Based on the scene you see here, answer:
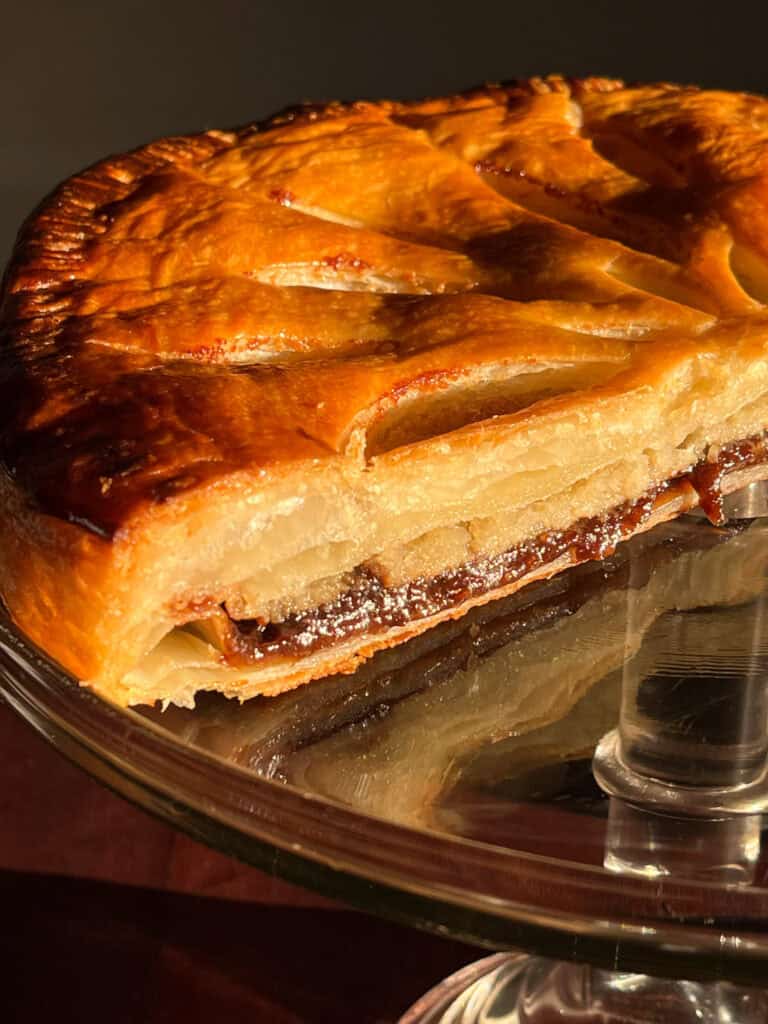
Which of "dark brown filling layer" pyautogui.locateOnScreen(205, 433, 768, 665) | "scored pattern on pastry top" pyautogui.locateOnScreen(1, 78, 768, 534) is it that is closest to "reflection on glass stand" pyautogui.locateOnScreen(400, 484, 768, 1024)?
"dark brown filling layer" pyautogui.locateOnScreen(205, 433, 768, 665)

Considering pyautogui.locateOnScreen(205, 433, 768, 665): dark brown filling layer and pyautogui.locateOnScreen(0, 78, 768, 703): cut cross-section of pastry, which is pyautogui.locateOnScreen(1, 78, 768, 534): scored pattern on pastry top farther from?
pyautogui.locateOnScreen(205, 433, 768, 665): dark brown filling layer

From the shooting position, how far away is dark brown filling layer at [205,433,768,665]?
3.92 ft

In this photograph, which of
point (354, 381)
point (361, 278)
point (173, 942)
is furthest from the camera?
point (173, 942)

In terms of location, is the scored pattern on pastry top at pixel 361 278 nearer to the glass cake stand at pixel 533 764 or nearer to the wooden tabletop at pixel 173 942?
the glass cake stand at pixel 533 764

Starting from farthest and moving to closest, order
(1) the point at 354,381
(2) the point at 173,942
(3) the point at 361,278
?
(2) the point at 173,942, (3) the point at 361,278, (1) the point at 354,381

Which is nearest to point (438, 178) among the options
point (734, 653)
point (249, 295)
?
point (249, 295)

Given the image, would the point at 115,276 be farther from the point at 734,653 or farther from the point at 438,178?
the point at 734,653

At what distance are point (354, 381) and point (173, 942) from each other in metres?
0.75

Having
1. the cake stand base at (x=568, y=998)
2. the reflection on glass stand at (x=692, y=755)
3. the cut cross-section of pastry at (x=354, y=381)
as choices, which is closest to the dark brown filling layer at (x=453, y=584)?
the cut cross-section of pastry at (x=354, y=381)

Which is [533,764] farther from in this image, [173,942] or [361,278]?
[173,942]

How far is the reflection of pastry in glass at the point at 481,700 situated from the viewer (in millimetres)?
1032

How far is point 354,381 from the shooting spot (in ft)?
4.09

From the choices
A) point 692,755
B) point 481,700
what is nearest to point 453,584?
point 481,700

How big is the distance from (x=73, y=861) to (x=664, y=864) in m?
1.05
